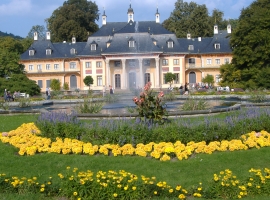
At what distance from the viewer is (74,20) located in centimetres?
6944

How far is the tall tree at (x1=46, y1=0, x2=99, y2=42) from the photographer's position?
69625 mm

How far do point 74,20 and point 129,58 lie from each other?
53.2 ft

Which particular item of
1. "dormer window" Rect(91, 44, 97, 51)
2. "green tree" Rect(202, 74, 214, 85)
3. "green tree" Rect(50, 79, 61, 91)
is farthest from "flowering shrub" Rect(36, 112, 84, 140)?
"dormer window" Rect(91, 44, 97, 51)

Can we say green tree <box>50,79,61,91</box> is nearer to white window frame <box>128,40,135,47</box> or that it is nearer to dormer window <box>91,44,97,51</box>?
dormer window <box>91,44,97,51</box>

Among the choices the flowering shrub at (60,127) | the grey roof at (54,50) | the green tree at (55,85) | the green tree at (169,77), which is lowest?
the flowering shrub at (60,127)

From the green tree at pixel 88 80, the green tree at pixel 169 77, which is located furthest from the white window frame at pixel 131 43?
the green tree at pixel 88 80

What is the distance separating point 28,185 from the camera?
7.09m

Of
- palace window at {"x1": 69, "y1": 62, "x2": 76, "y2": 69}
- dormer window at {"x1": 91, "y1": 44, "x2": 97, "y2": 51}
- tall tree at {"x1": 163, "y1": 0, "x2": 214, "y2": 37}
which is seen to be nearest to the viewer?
dormer window at {"x1": 91, "y1": 44, "x2": 97, "y2": 51}

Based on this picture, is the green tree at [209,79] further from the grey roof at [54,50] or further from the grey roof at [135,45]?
the grey roof at [54,50]

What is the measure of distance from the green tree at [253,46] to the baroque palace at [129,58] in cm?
1720

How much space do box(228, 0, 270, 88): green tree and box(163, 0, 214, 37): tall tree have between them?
28191 mm

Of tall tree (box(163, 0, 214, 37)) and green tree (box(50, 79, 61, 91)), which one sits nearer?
green tree (box(50, 79, 61, 91))

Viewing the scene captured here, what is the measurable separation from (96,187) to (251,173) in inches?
121

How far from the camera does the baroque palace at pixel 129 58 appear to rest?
197 feet
